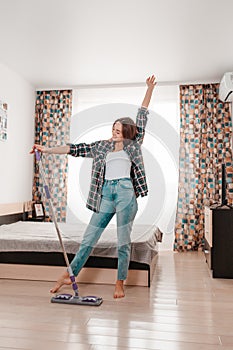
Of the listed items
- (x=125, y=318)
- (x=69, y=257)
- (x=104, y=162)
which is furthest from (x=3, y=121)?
(x=125, y=318)

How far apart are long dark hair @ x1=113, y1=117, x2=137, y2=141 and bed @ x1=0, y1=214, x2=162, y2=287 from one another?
29.1 inches

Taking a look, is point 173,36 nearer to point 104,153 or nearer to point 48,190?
point 104,153

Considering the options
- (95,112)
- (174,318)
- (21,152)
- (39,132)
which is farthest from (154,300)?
(21,152)

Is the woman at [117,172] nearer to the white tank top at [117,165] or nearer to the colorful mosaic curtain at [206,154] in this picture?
the white tank top at [117,165]

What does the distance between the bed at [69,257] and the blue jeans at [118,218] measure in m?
0.10

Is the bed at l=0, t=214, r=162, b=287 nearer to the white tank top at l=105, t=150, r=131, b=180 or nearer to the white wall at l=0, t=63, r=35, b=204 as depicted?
the white tank top at l=105, t=150, r=131, b=180

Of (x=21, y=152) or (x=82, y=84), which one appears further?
(x=21, y=152)

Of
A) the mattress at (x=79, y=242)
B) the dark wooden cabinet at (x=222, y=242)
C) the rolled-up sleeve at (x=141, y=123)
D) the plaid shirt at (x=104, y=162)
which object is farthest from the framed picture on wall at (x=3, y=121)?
the dark wooden cabinet at (x=222, y=242)

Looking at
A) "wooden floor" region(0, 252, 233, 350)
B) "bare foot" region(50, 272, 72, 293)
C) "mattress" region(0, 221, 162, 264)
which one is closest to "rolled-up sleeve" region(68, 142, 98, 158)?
"mattress" region(0, 221, 162, 264)

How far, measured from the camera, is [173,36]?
3.62 meters

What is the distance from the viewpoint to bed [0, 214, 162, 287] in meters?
2.95

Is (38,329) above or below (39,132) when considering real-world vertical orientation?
below

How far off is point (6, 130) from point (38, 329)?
321 cm

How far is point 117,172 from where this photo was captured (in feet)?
8.41
